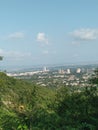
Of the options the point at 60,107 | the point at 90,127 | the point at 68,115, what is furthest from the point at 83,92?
the point at 90,127

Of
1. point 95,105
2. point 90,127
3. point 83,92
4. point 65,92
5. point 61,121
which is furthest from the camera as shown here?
point 65,92

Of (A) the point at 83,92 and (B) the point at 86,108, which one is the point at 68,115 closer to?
(B) the point at 86,108

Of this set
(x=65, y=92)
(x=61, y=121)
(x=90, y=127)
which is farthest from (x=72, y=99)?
(x=90, y=127)

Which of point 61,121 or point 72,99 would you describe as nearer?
point 61,121

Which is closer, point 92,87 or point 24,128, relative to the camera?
point 24,128

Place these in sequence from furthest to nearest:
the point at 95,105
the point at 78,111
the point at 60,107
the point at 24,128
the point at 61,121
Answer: the point at 60,107, the point at 95,105, the point at 78,111, the point at 61,121, the point at 24,128

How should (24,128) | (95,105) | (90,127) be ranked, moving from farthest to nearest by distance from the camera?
(95,105)
(90,127)
(24,128)

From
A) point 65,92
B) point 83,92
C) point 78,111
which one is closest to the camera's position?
point 78,111

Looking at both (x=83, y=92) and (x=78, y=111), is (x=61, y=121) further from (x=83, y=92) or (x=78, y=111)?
(x=83, y=92)

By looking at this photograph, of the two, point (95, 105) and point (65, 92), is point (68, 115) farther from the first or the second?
point (65, 92)
